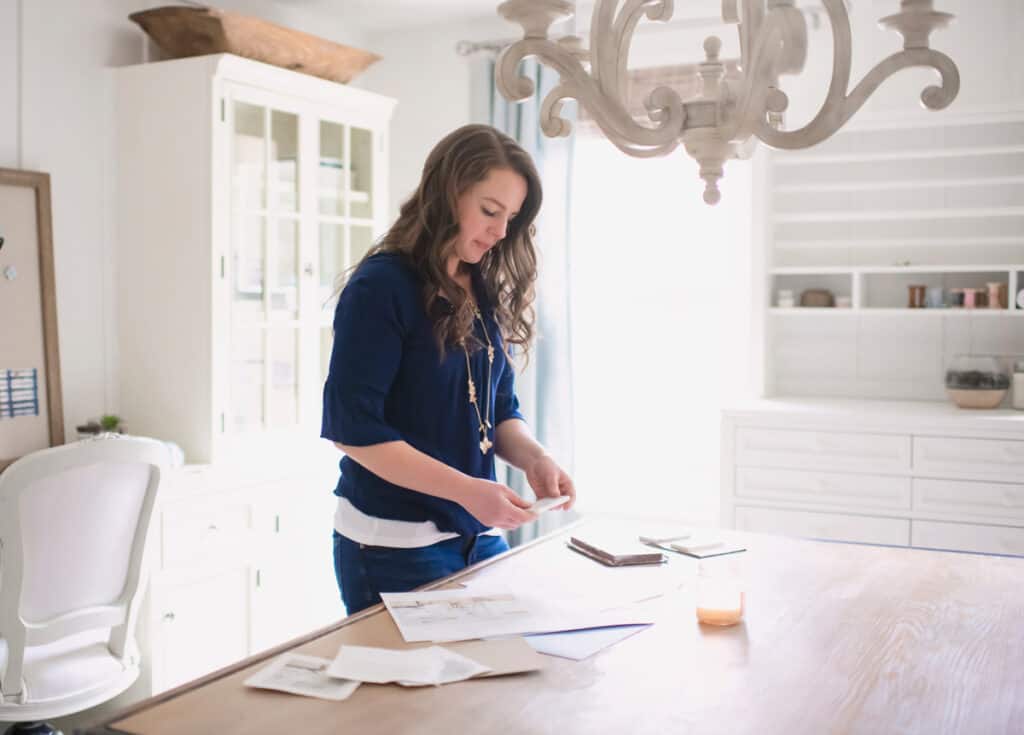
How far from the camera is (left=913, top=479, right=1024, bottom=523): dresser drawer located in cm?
322

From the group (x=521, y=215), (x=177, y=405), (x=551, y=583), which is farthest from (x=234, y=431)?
(x=551, y=583)

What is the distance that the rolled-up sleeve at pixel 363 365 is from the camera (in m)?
1.72

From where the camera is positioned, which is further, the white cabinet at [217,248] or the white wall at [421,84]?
the white wall at [421,84]

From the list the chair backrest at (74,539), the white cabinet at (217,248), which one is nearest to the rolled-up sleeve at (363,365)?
the chair backrest at (74,539)

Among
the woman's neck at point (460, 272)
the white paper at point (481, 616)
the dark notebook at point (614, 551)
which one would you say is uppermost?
the woman's neck at point (460, 272)

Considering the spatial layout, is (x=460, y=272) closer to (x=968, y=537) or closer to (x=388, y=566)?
(x=388, y=566)

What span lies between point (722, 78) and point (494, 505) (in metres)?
0.77

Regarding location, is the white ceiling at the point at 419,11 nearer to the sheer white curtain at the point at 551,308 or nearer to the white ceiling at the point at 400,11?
Answer: the white ceiling at the point at 400,11

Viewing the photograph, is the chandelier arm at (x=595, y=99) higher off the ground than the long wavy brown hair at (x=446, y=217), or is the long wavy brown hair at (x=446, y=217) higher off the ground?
the chandelier arm at (x=595, y=99)

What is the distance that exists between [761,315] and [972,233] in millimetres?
812

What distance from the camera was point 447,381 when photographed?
6.20 feet

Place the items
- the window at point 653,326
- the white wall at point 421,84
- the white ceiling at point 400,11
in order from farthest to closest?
1. the white wall at point 421,84
2. the window at point 653,326
3. the white ceiling at point 400,11

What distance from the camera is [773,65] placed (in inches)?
58.6

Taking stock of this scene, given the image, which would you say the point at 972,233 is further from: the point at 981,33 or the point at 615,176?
the point at 615,176
